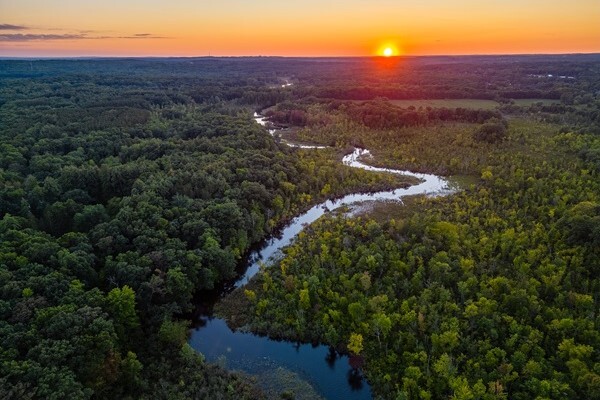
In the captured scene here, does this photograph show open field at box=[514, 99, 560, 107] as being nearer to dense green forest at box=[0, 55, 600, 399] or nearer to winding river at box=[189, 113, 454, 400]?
dense green forest at box=[0, 55, 600, 399]

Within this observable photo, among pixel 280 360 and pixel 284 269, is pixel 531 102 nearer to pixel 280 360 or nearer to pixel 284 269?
pixel 284 269

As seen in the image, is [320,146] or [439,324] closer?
[439,324]

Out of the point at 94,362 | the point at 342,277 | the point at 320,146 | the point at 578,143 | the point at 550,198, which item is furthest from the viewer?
the point at 320,146

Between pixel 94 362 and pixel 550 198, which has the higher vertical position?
pixel 550 198

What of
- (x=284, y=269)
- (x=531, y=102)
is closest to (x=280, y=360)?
(x=284, y=269)

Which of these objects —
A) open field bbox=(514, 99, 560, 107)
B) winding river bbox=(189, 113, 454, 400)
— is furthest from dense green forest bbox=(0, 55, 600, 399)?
open field bbox=(514, 99, 560, 107)

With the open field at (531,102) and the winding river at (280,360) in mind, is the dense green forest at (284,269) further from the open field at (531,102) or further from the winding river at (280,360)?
the open field at (531,102)

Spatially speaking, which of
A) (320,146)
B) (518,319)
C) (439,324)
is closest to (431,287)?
(439,324)

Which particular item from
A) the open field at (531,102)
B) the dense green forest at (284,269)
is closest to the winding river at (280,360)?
the dense green forest at (284,269)

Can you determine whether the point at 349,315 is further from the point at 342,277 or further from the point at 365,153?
the point at 365,153
